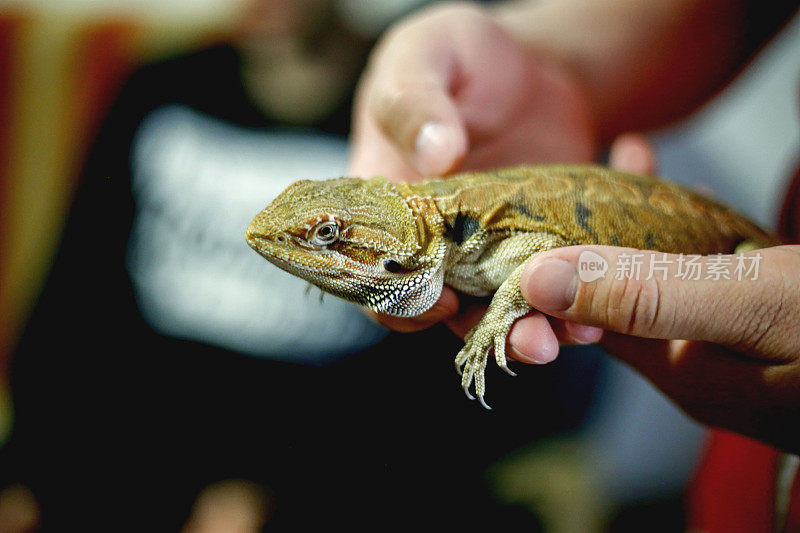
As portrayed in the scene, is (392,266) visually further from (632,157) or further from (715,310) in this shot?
(632,157)

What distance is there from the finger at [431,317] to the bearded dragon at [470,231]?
1.0 inches

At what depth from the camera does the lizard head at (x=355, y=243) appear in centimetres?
156

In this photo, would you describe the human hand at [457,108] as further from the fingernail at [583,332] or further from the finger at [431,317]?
the fingernail at [583,332]

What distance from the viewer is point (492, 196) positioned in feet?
6.09

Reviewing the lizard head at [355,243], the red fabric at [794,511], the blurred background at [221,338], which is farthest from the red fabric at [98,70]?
the red fabric at [794,511]

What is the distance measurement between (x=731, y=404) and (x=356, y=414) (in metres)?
1.42

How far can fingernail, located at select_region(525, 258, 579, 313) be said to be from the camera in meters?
1.46

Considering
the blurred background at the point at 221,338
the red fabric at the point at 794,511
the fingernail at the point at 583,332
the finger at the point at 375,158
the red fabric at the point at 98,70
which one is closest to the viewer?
the blurred background at the point at 221,338

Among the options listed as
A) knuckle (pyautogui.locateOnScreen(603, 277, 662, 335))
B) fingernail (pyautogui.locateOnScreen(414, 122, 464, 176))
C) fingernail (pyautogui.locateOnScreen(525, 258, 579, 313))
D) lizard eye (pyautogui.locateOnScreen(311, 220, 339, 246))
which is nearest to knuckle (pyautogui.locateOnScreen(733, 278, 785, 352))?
knuckle (pyautogui.locateOnScreen(603, 277, 662, 335))

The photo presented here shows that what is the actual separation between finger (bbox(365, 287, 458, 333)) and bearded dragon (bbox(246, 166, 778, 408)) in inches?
1.0

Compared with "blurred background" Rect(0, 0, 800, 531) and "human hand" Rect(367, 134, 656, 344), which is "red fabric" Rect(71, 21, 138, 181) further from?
"human hand" Rect(367, 134, 656, 344)

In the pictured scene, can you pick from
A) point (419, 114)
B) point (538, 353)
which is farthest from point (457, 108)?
point (538, 353)

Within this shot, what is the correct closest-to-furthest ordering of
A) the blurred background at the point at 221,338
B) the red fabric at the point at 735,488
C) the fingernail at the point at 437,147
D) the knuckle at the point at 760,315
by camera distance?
the blurred background at the point at 221,338 < the knuckle at the point at 760,315 < the fingernail at the point at 437,147 < the red fabric at the point at 735,488

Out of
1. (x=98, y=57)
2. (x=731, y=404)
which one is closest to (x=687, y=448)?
(x=731, y=404)
